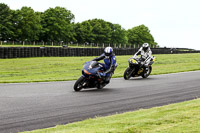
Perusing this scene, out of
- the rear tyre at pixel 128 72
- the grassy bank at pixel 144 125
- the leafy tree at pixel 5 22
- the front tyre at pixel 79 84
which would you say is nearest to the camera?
the grassy bank at pixel 144 125

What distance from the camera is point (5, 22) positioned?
257ft

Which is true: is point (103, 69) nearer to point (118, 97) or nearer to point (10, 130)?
point (118, 97)

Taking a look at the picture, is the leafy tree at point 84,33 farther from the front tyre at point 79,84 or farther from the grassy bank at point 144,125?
the grassy bank at point 144,125

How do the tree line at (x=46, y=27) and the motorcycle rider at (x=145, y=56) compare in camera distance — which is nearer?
the motorcycle rider at (x=145, y=56)

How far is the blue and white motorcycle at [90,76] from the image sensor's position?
39.4 feet

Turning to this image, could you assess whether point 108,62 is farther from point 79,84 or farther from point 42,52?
point 42,52

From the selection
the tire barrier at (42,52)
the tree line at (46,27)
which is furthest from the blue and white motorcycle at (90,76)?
the tree line at (46,27)

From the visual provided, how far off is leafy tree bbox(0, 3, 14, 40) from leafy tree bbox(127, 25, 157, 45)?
284 ft

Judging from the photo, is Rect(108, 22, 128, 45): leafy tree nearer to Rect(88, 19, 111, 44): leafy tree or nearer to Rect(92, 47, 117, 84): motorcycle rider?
Rect(88, 19, 111, 44): leafy tree

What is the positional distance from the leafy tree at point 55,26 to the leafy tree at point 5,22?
1133cm

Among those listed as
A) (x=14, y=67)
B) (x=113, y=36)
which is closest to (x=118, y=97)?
(x=14, y=67)

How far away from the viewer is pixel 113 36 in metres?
137

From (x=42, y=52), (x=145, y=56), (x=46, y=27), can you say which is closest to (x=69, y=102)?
(x=145, y=56)

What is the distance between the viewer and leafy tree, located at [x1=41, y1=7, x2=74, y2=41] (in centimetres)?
9075
